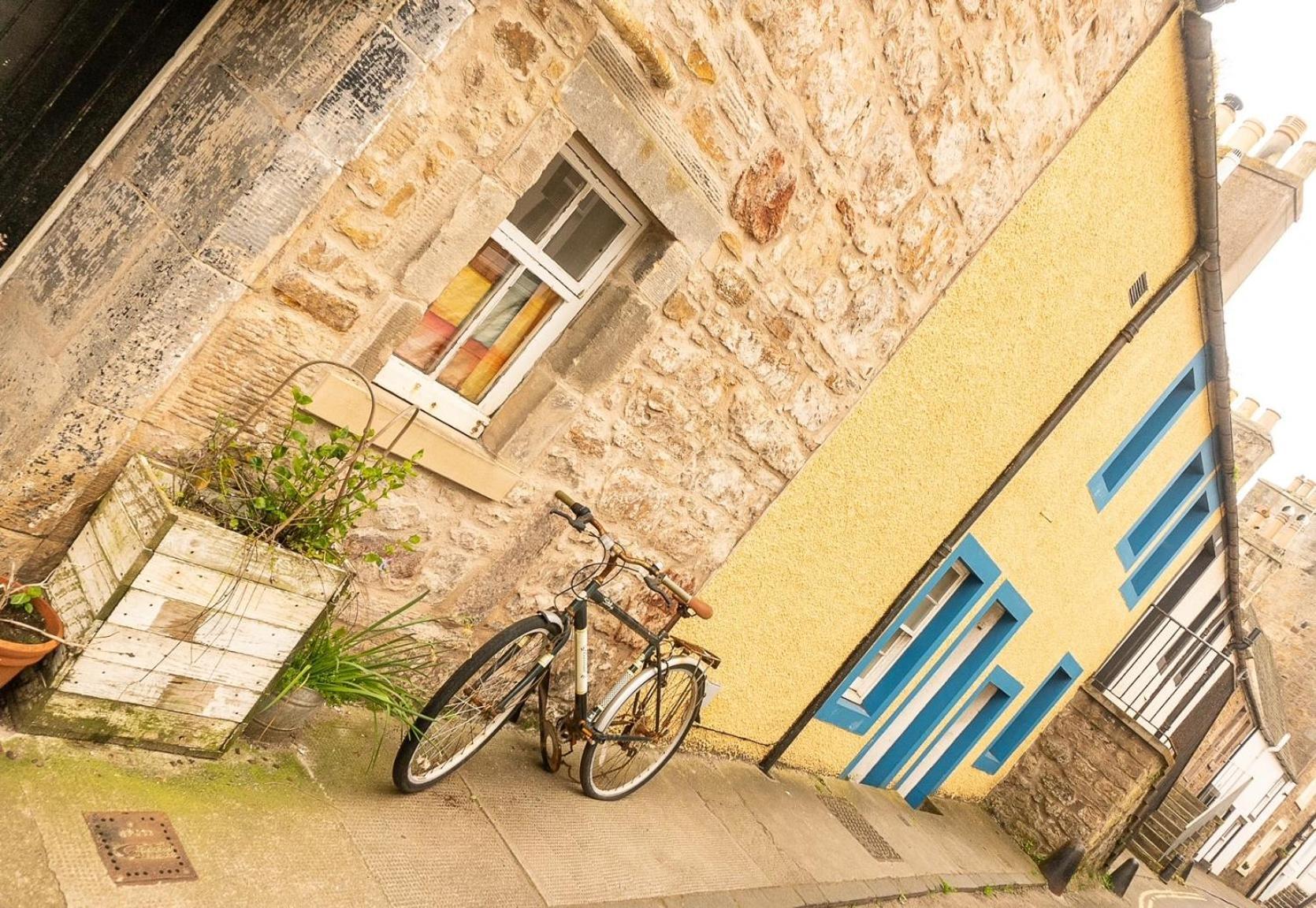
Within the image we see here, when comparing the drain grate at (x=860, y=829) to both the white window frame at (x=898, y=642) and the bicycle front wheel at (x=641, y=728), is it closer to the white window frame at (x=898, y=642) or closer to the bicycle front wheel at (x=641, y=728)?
the white window frame at (x=898, y=642)

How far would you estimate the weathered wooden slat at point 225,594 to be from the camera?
2.50 m

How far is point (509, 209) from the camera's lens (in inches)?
121

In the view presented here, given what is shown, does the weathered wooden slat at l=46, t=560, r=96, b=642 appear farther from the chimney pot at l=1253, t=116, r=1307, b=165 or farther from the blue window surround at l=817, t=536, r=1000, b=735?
the chimney pot at l=1253, t=116, r=1307, b=165

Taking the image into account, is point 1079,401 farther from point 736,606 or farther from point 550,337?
point 550,337

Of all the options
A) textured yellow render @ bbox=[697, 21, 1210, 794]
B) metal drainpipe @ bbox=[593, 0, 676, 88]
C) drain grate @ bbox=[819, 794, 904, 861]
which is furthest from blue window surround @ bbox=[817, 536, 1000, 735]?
metal drainpipe @ bbox=[593, 0, 676, 88]

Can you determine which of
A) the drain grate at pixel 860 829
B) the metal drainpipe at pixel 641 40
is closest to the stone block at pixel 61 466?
the metal drainpipe at pixel 641 40

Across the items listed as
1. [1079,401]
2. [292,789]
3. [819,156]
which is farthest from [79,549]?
[1079,401]

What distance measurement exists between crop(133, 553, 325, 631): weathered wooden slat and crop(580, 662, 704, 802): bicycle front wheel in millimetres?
1632

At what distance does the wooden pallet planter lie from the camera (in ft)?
8.21

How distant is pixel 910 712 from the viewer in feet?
27.8

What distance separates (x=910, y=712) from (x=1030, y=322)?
4.14 m

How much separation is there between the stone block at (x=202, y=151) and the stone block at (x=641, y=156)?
992mm

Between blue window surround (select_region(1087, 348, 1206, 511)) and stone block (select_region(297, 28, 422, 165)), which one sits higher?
blue window surround (select_region(1087, 348, 1206, 511))

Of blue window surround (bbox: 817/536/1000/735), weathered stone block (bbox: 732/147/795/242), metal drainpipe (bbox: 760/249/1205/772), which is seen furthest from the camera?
blue window surround (bbox: 817/536/1000/735)
